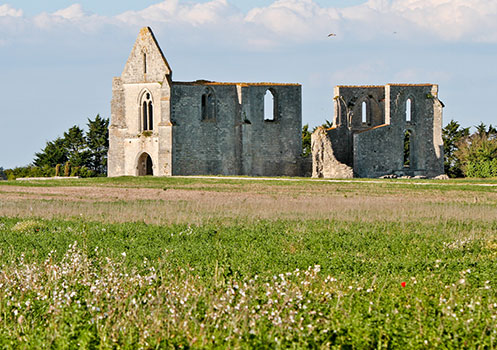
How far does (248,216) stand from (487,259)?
9.13 m

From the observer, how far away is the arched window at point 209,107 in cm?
5659

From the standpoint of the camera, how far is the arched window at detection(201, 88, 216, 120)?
186ft

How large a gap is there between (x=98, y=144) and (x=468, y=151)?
1341 inches

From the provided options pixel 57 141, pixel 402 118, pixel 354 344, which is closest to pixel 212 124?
pixel 402 118

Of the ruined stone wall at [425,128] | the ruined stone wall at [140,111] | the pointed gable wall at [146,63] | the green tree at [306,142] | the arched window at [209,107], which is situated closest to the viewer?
the ruined stone wall at [140,111]

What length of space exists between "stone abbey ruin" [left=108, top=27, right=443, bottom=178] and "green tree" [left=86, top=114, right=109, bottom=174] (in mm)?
18726

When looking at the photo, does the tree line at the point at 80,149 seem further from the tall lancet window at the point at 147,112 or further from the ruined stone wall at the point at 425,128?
the ruined stone wall at the point at 425,128

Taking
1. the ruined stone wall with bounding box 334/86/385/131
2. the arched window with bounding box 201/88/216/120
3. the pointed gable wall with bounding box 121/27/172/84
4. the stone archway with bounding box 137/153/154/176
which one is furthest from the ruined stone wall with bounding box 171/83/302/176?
the stone archway with bounding box 137/153/154/176

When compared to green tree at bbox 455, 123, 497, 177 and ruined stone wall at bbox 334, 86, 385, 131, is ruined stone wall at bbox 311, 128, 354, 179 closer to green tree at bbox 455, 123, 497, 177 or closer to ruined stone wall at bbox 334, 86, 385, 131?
ruined stone wall at bbox 334, 86, 385, 131

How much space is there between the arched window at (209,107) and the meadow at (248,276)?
29.7 metres

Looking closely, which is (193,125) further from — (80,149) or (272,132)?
(80,149)

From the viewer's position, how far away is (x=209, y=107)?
186 feet

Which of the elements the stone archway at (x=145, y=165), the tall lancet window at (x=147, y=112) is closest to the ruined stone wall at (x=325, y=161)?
the tall lancet window at (x=147, y=112)

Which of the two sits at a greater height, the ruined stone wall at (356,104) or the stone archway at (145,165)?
the ruined stone wall at (356,104)
